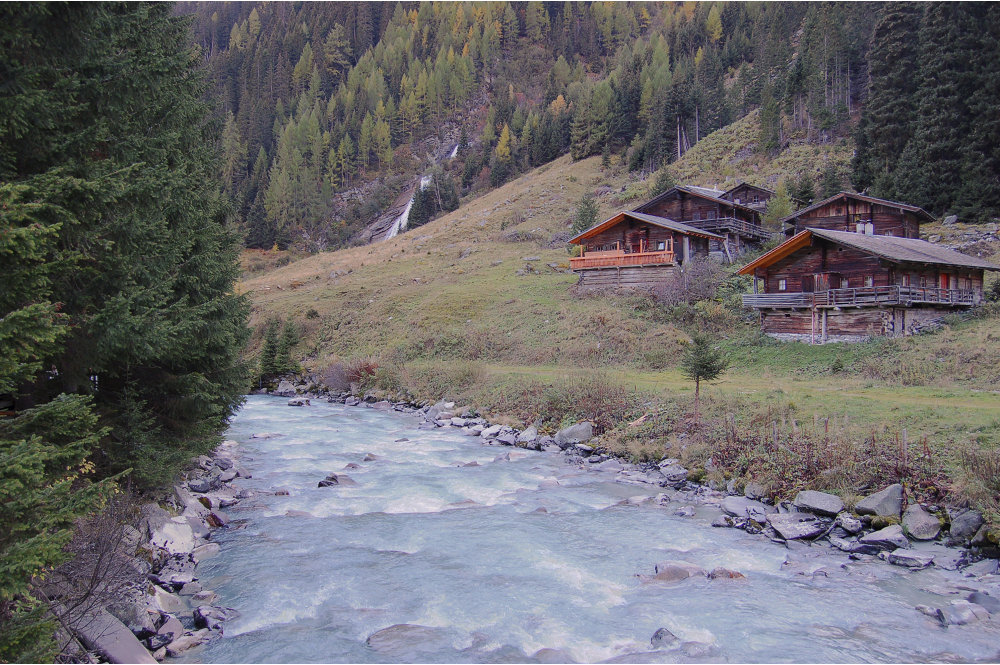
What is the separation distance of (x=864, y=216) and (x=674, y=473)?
39464mm

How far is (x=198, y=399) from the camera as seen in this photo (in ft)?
43.1

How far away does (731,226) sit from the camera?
50.7 meters

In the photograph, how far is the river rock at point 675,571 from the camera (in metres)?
11.3

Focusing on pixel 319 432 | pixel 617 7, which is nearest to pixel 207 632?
pixel 319 432

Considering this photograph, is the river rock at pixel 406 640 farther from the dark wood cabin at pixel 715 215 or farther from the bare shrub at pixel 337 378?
the dark wood cabin at pixel 715 215

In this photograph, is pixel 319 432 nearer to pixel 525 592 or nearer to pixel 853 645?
pixel 525 592

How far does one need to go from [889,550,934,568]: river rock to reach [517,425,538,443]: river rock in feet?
45.3

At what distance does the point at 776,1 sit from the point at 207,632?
145 meters

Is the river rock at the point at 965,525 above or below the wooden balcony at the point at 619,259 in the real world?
below

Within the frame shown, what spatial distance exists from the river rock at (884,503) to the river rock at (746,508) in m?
2.02

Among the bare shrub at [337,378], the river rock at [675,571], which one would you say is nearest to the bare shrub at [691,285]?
the bare shrub at [337,378]

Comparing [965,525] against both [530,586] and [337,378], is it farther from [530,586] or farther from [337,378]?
[337,378]

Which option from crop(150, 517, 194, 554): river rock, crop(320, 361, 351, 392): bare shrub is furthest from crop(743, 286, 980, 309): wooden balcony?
crop(150, 517, 194, 554): river rock

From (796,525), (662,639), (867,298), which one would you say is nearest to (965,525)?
(796,525)
